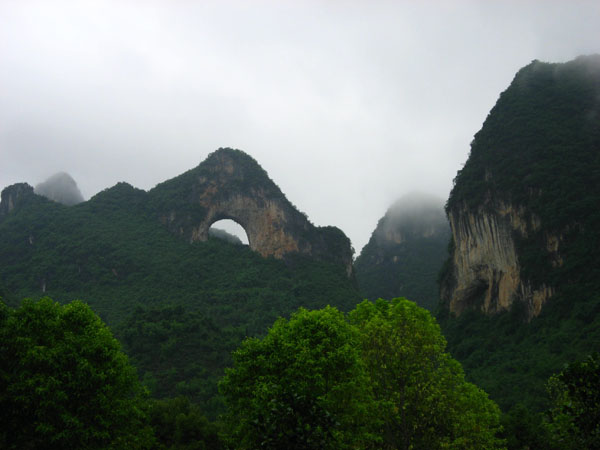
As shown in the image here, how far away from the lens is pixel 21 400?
1412 centimetres

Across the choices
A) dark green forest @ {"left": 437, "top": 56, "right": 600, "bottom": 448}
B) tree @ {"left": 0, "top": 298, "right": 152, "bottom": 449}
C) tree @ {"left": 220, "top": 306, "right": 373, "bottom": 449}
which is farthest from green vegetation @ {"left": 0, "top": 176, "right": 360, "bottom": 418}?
tree @ {"left": 0, "top": 298, "right": 152, "bottom": 449}

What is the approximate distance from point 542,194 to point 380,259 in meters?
96.0

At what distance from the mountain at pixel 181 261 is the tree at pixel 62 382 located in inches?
993

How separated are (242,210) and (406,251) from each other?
70.1 metres

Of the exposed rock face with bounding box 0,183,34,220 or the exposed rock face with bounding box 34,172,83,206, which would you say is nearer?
the exposed rock face with bounding box 0,183,34,220

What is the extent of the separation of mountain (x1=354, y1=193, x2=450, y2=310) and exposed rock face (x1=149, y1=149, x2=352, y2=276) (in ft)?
108

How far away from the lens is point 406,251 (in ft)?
474

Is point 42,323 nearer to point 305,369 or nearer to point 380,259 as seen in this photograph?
point 305,369

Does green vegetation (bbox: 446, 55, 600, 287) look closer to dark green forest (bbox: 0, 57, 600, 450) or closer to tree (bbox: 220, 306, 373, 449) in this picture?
dark green forest (bbox: 0, 57, 600, 450)

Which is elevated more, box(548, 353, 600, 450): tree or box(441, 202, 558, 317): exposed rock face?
box(441, 202, 558, 317): exposed rock face

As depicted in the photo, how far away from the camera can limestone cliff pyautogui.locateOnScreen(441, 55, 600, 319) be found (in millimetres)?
49531

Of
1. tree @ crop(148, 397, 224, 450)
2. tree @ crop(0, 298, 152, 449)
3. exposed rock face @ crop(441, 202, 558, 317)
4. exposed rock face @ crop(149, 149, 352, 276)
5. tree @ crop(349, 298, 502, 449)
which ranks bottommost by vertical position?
tree @ crop(148, 397, 224, 450)

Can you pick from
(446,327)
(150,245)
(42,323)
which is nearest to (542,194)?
(446,327)

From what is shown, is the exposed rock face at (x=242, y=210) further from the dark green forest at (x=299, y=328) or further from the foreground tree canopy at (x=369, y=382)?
the foreground tree canopy at (x=369, y=382)
